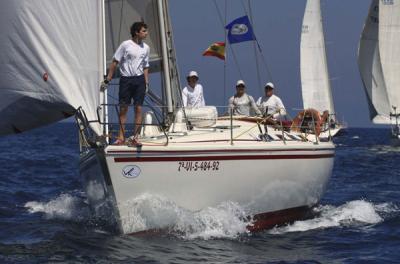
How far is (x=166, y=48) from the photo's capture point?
1343 cm

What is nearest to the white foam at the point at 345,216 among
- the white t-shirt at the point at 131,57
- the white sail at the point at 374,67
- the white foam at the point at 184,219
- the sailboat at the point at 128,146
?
the sailboat at the point at 128,146

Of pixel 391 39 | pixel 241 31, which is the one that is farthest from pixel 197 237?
pixel 391 39

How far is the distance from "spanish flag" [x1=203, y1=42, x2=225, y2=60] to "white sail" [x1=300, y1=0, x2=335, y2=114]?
40.3 m

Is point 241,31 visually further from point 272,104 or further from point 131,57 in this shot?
point 131,57

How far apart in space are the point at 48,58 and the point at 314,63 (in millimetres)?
46611

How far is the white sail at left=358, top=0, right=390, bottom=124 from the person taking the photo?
5456 centimetres

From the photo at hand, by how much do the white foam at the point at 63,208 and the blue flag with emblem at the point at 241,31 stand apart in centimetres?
398

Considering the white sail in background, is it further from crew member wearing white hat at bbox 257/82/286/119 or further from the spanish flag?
crew member wearing white hat at bbox 257/82/286/119

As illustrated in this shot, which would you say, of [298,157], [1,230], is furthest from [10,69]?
[298,157]

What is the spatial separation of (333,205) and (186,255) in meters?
6.27

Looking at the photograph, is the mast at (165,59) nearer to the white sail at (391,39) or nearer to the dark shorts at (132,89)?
the dark shorts at (132,89)

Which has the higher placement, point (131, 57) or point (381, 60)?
point (381, 60)

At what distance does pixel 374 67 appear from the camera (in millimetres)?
55125

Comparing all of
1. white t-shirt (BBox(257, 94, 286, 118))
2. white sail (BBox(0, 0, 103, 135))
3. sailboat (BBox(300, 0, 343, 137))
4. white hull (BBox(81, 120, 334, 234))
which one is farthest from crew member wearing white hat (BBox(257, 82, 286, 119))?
sailboat (BBox(300, 0, 343, 137))
